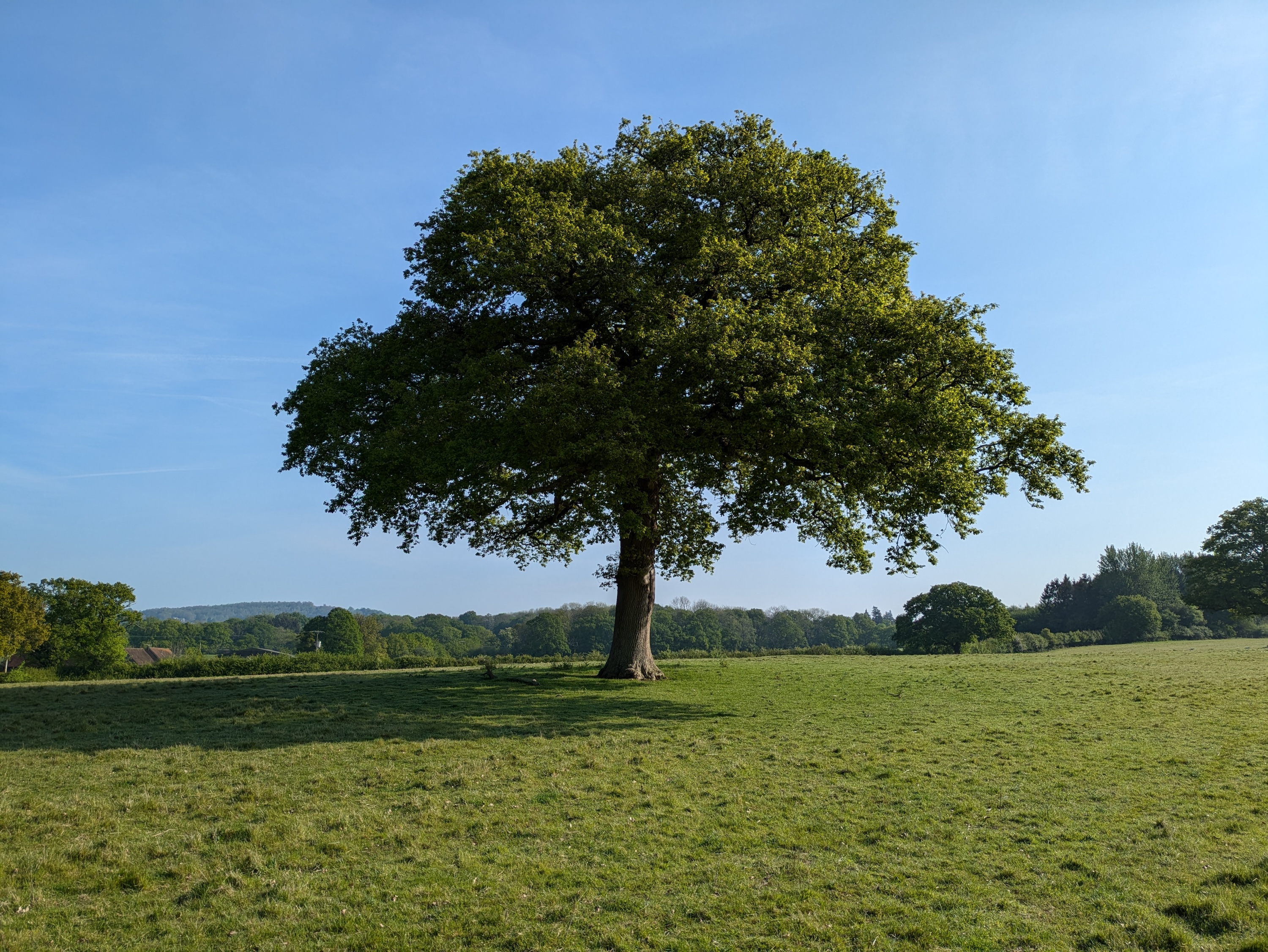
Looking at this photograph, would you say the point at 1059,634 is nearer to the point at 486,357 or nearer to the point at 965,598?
the point at 965,598

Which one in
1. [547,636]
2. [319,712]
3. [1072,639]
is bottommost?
[547,636]

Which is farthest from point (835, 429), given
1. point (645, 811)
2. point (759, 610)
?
point (759, 610)

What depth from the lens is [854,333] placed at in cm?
2397

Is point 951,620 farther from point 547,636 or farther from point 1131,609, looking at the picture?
point 547,636

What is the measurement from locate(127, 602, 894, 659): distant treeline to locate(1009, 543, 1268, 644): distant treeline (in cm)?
2756

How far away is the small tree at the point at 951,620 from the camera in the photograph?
79.6m

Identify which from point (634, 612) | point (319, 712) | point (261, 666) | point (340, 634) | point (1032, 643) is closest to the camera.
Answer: point (319, 712)

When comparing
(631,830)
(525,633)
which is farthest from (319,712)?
(525,633)

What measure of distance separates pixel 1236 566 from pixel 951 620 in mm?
28612

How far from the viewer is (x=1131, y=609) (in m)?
99.8

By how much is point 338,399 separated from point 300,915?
68.8ft

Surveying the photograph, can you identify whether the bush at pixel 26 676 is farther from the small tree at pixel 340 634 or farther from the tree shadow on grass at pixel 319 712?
the small tree at pixel 340 634

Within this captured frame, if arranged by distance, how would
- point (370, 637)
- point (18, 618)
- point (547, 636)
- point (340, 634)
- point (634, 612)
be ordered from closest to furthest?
point (634, 612), point (18, 618), point (340, 634), point (547, 636), point (370, 637)

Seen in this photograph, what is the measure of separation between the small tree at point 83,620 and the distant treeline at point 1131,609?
105729 millimetres
